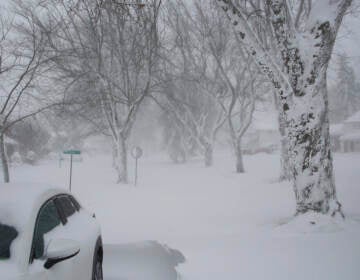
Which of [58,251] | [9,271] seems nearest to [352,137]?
[58,251]

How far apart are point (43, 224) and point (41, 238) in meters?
0.20

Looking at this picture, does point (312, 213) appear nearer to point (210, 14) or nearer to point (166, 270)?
point (166, 270)

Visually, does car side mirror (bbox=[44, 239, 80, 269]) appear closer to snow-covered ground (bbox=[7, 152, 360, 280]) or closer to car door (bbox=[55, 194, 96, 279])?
car door (bbox=[55, 194, 96, 279])

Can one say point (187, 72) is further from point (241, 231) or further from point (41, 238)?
point (41, 238)

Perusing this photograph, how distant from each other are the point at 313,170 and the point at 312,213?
0.92 meters

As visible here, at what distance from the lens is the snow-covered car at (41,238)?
2791 millimetres

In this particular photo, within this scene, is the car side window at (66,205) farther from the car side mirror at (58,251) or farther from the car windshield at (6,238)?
the car side mirror at (58,251)

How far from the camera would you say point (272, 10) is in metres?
7.83

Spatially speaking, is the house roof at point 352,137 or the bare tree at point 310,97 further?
the house roof at point 352,137

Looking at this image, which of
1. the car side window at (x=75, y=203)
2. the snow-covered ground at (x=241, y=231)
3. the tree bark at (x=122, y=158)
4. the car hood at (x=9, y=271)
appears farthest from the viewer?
the tree bark at (x=122, y=158)

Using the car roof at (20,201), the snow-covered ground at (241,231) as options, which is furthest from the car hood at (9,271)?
the snow-covered ground at (241,231)

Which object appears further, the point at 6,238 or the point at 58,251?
the point at 6,238

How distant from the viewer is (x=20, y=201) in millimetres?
3270

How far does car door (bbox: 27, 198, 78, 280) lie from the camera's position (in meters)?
2.82
